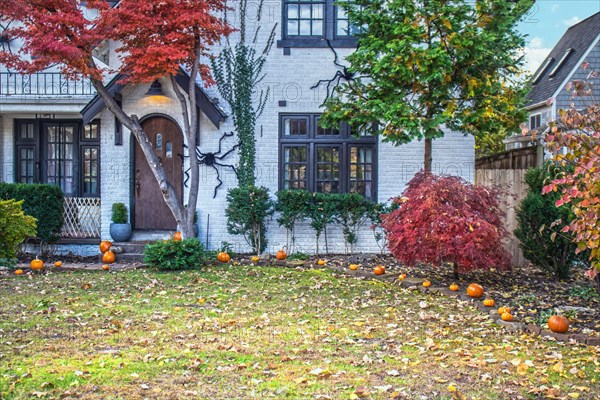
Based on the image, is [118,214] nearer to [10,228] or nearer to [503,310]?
[10,228]

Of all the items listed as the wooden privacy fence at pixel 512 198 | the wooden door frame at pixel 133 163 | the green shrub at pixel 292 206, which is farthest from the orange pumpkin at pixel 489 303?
the wooden door frame at pixel 133 163

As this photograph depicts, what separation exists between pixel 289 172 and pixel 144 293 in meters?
4.67

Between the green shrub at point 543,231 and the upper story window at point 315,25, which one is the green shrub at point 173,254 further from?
the green shrub at point 543,231

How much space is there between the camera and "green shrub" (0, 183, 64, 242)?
38.4 ft

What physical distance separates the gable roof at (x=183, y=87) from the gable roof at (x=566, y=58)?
10.5 meters

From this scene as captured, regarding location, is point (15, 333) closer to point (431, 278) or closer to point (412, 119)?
point (431, 278)

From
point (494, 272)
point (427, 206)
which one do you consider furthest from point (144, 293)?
point (494, 272)

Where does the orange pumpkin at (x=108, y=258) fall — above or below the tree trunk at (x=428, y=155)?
below

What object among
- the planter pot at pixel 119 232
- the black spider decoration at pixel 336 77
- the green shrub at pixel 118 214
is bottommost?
the planter pot at pixel 119 232

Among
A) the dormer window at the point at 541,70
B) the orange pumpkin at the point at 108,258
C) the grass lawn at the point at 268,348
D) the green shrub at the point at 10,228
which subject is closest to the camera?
the grass lawn at the point at 268,348

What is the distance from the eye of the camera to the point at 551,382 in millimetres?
4656

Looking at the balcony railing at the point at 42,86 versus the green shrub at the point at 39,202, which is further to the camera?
the balcony railing at the point at 42,86

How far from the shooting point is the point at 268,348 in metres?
5.54

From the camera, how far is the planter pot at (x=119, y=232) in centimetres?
1184
